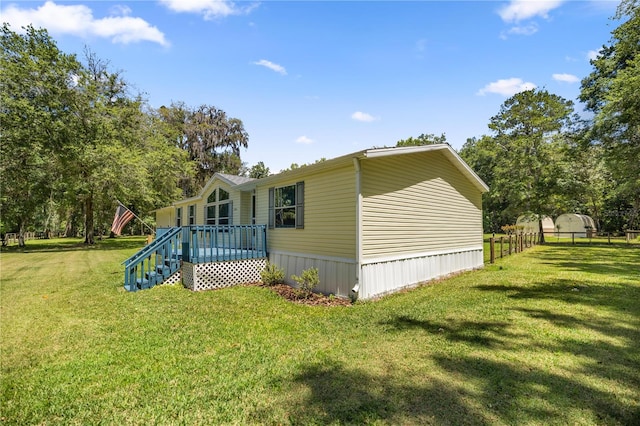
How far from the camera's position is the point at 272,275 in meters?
8.91

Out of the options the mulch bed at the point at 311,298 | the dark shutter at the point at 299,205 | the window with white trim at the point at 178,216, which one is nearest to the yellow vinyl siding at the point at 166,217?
the window with white trim at the point at 178,216

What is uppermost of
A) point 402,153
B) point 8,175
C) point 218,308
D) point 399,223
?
point 8,175

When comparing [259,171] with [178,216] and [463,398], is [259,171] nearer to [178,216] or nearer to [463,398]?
[178,216]

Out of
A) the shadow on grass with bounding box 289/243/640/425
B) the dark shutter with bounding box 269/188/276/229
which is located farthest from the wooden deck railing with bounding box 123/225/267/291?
the shadow on grass with bounding box 289/243/640/425

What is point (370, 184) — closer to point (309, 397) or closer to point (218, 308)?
point (218, 308)

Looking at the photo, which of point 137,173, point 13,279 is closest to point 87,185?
point 137,173

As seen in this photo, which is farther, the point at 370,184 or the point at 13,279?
the point at 13,279

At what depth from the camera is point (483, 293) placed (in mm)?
7348

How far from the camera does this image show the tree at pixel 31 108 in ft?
61.8

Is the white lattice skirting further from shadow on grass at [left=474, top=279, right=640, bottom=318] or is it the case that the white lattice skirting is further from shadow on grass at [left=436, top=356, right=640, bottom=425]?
shadow on grass at [left=436, top=356, right=640, bottom=425]

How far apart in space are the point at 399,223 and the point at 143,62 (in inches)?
375

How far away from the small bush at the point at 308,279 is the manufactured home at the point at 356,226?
0.34 metres

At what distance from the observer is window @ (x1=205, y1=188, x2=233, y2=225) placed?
41.5ft

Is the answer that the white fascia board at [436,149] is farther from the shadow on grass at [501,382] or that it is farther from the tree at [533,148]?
the tree at [533,148]
